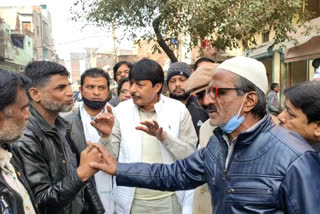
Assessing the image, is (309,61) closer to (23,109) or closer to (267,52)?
(267,52)

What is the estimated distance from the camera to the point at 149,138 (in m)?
2.62

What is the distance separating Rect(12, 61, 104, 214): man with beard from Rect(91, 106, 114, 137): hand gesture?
274mm

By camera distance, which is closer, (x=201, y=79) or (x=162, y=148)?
(x=201, y=79)

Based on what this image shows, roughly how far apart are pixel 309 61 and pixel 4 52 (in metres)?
21.6

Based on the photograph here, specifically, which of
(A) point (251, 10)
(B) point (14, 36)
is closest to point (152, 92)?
(A) point (251, 10)

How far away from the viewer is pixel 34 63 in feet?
8.53

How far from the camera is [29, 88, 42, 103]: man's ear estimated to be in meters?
2.45

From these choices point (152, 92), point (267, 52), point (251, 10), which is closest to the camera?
point (152, 92)

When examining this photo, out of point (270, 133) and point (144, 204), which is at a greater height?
point (270, 133)

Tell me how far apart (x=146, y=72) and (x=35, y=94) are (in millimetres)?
912

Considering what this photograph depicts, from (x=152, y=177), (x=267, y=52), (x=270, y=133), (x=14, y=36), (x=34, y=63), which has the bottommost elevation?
(x=152, y=177)

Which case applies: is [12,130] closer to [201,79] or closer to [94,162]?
[94,162]

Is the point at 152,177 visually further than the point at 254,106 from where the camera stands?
Yes

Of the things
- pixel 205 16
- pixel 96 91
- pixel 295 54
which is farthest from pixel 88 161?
pixel 295 54
